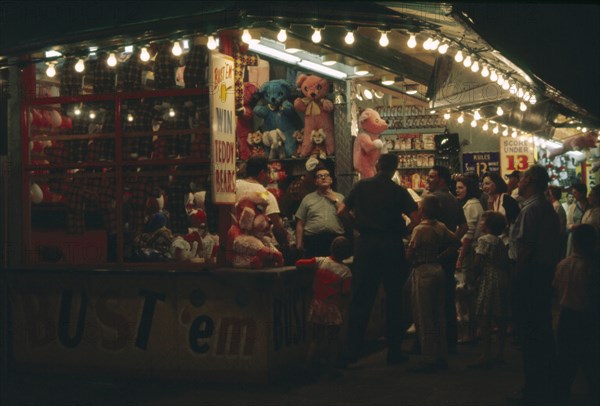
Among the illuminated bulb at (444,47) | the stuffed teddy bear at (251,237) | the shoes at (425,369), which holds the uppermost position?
the illuminated bulb at (444,47)

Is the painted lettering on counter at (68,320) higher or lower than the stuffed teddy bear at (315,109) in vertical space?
lower

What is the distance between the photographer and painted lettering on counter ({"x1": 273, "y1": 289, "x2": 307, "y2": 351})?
332 inches

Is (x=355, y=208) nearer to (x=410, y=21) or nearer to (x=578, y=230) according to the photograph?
(x=410, y=21)

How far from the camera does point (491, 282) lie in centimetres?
913

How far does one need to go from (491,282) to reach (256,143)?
4.97 metres

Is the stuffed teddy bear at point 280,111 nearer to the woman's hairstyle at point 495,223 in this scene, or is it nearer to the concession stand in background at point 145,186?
the concession stand in background at point 145,186

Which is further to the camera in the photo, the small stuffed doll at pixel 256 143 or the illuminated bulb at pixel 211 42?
the small stuffed doll at pixel 256 143

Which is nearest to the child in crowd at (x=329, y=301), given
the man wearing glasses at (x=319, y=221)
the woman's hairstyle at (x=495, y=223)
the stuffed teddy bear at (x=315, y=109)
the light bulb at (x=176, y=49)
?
the woman's hairstyle at (x=495, y=223)

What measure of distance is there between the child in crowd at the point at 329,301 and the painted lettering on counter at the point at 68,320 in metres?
2.28

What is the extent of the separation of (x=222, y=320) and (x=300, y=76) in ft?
17.3

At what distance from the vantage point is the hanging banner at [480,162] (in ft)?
64.0

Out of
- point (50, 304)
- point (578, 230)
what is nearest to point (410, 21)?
point (578, 230)

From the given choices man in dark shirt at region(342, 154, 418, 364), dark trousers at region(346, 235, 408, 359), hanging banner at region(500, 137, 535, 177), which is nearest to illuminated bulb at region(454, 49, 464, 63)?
man in dark shirt at region(342, 154, 418, 364)

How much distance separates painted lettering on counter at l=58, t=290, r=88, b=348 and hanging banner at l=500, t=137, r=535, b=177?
12478mm
